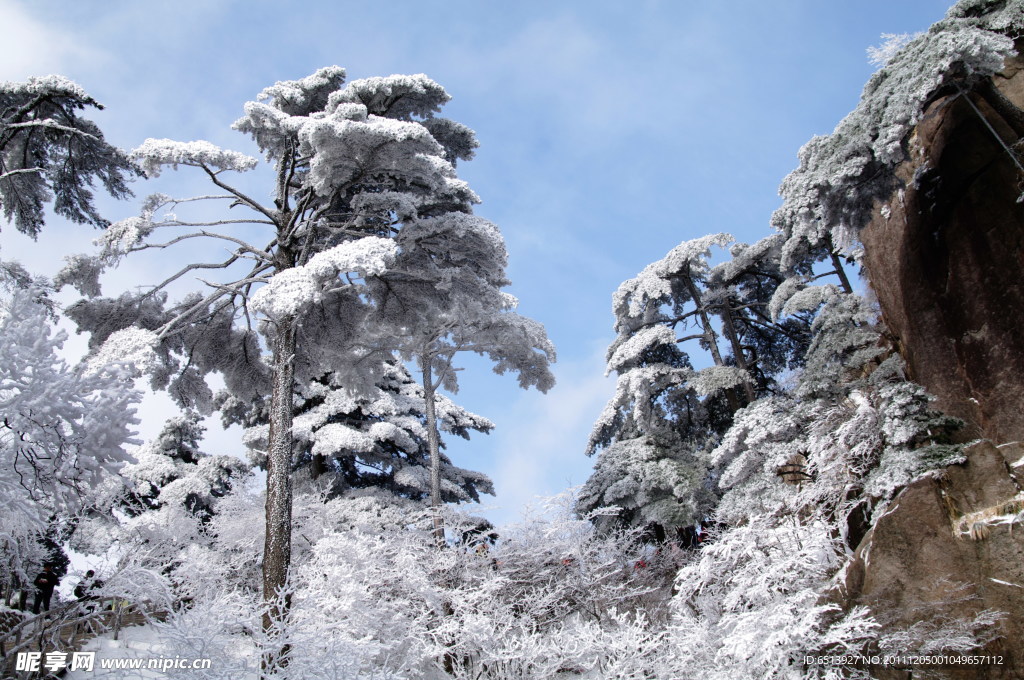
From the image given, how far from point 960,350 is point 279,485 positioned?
10587mm

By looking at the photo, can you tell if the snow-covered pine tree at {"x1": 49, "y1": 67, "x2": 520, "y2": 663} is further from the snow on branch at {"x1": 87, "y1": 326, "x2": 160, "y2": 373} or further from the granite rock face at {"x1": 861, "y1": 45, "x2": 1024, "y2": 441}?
the granite rock face at {"x1": 861, "y1": 45, "x2": 1024, "y2": 441}

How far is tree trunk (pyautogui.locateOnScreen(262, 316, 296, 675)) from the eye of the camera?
30.7 ft

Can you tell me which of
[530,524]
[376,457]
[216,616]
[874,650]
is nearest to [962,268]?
[874,650]

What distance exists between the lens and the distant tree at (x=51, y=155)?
10797 mm

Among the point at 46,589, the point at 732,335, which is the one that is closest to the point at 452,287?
the point at 732,335

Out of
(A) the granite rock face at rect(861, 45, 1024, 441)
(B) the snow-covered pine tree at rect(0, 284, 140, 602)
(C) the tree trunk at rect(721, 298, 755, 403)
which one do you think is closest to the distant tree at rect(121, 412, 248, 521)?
(B) the snow-covered pine tree at rect(0, 284, 140, 602)

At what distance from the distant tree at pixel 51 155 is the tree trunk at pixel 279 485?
4.14 m

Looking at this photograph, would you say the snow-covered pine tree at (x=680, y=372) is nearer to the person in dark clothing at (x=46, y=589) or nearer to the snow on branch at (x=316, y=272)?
the snow on branch at (x=316, y=272)

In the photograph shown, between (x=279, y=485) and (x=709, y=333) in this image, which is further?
(x=709, y=333)

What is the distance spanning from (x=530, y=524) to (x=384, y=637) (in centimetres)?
494

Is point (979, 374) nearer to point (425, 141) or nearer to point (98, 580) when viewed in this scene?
point (425, 141)

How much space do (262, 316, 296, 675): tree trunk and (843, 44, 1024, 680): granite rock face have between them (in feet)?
24.9

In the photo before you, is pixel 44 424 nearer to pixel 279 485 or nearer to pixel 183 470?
pixel 279 485

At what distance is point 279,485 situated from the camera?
10.0 m
